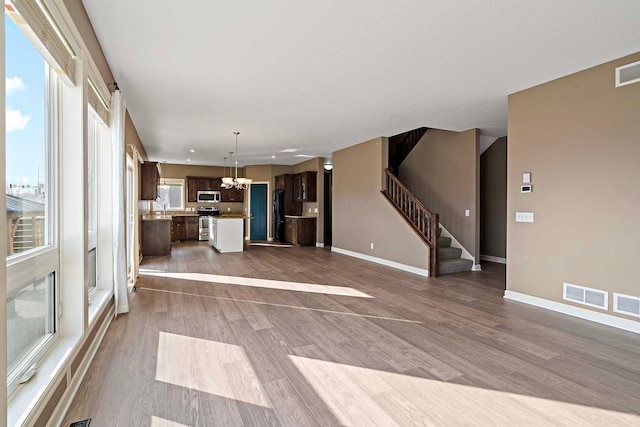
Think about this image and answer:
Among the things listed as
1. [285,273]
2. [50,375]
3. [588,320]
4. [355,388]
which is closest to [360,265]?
[285,273]

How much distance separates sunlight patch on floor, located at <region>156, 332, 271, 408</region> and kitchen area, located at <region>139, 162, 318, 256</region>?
5781 mm

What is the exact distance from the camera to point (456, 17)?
257 centimetres

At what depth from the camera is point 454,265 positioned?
19.7ft

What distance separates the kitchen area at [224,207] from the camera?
8.99 meters

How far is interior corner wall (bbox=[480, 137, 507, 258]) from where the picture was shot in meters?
7.04

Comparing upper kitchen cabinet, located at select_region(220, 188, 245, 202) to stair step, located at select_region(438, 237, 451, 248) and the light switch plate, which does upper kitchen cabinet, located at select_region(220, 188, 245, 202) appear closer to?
stair step, located at select_region(438, 237, 451, 248)

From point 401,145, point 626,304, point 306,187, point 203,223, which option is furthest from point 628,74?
point 203,223

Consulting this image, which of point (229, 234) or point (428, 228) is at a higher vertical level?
point (428, 228)

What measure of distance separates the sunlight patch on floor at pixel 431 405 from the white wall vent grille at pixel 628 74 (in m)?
3.11

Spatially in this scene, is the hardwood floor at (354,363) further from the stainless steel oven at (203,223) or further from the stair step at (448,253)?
the stainless steel oven at (203,223)

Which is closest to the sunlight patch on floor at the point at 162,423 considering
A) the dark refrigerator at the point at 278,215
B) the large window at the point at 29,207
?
the large window at the point at 29,207

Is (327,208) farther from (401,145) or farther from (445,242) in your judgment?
(445,242)

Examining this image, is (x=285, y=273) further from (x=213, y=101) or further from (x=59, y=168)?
(x=59, y=168)

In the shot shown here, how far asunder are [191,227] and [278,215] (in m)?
3.03
